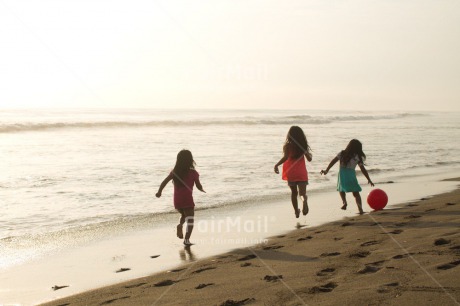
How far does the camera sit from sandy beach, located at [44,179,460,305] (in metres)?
5.26

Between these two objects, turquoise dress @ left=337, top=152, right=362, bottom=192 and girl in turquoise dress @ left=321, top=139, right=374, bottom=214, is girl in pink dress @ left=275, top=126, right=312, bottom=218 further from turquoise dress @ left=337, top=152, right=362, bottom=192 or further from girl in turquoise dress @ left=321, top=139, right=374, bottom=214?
turquoise dress @ left=337, top=152, right=362, bottom=192

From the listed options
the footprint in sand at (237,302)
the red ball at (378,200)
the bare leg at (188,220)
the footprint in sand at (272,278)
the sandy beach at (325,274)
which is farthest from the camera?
the red ball at (378,200)

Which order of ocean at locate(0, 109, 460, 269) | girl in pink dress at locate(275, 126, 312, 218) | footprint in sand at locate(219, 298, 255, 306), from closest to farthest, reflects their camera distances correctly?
1. footprint in sand at locate(219, 298, 255, 306)
2. ocean at locate(0, 109, 460, 269)
3. girl in pink dress at locate(275, 126, 312, 218)

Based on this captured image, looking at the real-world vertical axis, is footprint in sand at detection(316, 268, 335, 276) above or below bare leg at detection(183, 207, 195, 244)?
above

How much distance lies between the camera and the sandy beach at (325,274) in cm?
526

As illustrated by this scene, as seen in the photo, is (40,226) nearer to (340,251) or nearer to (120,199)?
(120,199)

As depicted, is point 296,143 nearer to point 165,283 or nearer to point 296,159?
point 296,159

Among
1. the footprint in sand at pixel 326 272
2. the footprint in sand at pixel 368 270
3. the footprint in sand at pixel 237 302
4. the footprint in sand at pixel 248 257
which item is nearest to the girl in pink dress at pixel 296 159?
the footprint in sand at pixel 248 257

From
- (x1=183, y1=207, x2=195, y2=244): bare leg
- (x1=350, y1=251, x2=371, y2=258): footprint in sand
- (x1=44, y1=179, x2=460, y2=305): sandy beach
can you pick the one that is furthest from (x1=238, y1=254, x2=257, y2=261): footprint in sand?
(x1=183, y1=207, x2=195, y2=244): bare leg

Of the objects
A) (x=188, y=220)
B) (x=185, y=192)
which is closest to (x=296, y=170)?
(x=185, y=192)

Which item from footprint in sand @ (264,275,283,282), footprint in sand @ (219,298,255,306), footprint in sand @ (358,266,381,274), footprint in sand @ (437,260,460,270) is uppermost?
footprint in sand @ (437,260,460,270)

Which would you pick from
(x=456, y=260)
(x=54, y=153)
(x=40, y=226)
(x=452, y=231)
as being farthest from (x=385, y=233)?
(x=54, y=153)

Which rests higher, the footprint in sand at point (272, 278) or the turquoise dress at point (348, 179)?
the turquoise dress at point (348, 179)

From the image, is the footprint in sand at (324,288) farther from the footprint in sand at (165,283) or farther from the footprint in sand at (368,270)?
the footprint in sand at (165,283)
